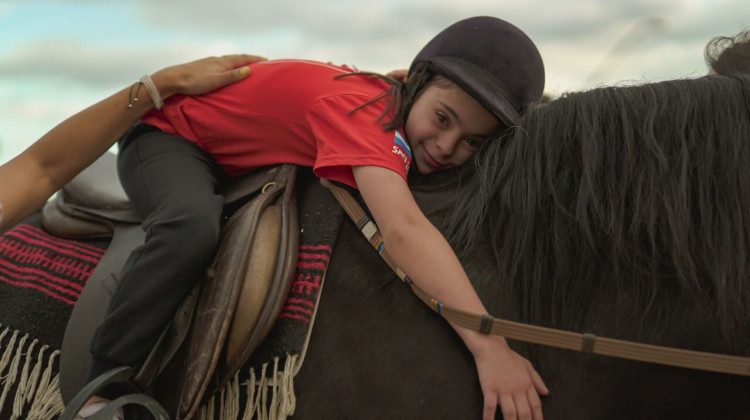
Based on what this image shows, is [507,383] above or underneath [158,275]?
underneath

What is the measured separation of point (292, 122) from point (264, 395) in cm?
65

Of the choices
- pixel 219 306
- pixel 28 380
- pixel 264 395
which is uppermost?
pixel 219 306

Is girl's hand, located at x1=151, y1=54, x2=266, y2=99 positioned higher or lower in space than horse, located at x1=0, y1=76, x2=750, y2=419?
higher

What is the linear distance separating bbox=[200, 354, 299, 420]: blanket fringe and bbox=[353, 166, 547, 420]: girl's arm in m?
0.32

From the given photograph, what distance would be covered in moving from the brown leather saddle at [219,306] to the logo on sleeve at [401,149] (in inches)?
10.6

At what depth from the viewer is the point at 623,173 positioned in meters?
1.40

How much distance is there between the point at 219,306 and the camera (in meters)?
1.48

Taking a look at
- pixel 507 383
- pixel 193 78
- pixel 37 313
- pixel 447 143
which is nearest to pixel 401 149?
pixel 447 143

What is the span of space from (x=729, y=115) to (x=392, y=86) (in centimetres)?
75

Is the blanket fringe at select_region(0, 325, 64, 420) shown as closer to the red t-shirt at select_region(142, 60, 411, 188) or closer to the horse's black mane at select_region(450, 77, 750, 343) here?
the red t-shirt at select_region(142, 60, 411, 188)

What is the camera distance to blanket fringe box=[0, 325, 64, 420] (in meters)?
1.68

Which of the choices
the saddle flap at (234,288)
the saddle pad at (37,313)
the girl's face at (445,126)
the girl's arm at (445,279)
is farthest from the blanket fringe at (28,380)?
the girl's face at (445,126)

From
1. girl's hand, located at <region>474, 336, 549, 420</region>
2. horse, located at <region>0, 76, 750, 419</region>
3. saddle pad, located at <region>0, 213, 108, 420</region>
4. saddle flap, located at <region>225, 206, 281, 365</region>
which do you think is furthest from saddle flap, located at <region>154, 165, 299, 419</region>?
girl's hand, located at <region>474, 336, 549, 420</region>

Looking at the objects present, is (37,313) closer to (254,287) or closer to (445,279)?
(254,287)
